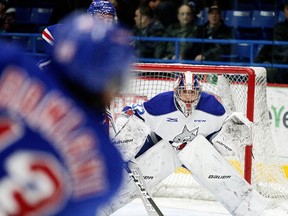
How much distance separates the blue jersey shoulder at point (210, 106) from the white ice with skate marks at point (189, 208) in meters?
0.78

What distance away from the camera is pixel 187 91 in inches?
175

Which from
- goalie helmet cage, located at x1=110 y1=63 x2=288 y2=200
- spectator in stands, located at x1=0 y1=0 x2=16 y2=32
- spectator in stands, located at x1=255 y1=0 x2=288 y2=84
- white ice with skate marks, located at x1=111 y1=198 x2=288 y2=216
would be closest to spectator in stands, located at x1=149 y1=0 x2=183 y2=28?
spectator in stands, located at x1=255 y1=0 x2=288 y2=84

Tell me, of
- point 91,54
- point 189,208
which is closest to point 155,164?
point 189,208

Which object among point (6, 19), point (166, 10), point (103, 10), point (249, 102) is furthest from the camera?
point (6, 19)

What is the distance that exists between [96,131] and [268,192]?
155 inches

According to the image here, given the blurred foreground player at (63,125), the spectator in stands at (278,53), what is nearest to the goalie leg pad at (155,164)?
the spectator in stands at (278,53)

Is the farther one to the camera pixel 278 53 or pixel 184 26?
pixel 184 26

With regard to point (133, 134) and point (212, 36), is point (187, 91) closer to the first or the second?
point (133, 134)

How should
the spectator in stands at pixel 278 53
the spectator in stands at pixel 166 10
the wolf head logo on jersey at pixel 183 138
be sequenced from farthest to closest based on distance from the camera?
the spectator in stands at pixel 166 10
the spectator in stands at pixel 278 53
the wolf head logo on jersey at pixel 183 138

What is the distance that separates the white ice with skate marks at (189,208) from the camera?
5.06 m

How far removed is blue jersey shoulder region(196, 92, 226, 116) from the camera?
4504 mm

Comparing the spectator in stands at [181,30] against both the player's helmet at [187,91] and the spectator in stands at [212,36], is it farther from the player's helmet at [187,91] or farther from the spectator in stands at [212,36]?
the player's helmet at [187,91]

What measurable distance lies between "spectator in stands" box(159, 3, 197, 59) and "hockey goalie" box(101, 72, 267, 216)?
101 inches

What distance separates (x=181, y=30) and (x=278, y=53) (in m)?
0.79
